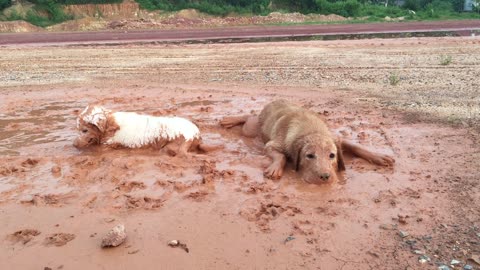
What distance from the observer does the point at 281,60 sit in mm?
17453

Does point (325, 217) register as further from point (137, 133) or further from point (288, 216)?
point (137, 133)

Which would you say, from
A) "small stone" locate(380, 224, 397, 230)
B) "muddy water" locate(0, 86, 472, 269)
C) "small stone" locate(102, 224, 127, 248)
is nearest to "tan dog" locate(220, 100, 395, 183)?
"muddy water" locate(0, 86, 472, 269)

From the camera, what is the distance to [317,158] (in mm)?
6422

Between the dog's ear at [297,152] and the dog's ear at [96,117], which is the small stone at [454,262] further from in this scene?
the dog's ear at [96,117]

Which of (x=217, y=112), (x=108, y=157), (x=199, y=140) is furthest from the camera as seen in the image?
(x=217, y=112)

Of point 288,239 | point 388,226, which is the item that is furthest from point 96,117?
point 388,226

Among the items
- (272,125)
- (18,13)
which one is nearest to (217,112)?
(272,125)

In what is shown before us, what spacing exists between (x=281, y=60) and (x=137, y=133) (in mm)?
10700

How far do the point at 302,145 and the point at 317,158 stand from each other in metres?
0.46

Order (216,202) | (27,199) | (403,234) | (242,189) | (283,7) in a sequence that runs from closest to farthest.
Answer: (403,234), (216,202), (27,199), (242,189), (283,7)

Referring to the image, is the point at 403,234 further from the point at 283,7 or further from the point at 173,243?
the point at 283,7

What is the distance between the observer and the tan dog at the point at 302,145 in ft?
20.9

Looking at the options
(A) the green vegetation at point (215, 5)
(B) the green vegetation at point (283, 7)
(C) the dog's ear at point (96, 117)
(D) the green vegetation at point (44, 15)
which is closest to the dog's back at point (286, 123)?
(C) the dog's ear at point (96, 117)

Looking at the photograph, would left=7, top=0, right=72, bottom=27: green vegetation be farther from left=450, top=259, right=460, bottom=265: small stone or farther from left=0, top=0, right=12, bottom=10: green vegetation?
left=450, top=259, right=460, bottom=265: small stone
